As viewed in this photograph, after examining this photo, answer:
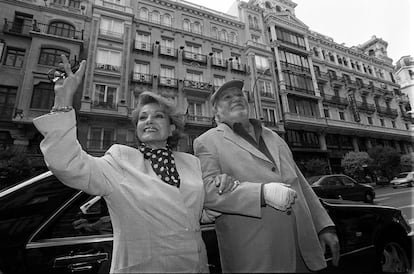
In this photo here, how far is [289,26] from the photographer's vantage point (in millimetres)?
27344

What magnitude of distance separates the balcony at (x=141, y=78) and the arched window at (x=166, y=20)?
6.74 meters

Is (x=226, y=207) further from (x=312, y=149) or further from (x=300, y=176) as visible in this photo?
(x=312, y=149)

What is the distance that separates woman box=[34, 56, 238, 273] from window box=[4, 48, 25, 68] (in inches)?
787

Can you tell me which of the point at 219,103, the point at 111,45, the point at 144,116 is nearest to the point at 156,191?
the point at 144,116

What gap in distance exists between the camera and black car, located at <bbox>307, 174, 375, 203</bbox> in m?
9.13

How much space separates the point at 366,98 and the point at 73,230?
1610 inches

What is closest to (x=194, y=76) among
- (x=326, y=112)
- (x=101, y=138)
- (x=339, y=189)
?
(x=101, y=138)

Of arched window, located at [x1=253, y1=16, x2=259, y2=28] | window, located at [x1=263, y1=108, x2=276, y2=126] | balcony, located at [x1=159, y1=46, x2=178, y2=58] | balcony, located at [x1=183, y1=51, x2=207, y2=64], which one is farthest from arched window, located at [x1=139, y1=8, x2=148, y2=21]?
window, located at [x1=263, y1=108, x2=276, y2=126]

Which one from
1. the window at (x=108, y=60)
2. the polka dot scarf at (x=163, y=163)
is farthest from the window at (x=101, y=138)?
the polka dot scarf at (x=163, y=163)

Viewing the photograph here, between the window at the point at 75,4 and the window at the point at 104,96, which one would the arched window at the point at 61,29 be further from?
the window at the point at 104,96

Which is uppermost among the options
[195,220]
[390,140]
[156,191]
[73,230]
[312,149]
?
[390,140]

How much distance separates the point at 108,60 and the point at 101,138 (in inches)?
269

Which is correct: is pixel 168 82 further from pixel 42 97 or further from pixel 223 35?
pixel 223 35

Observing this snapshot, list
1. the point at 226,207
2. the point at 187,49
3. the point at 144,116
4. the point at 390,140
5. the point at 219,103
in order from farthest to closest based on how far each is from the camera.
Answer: the point at 390,140 < the point at 187,49 < the point at 219,103 < the point at 144,116 < the point at 226,207
